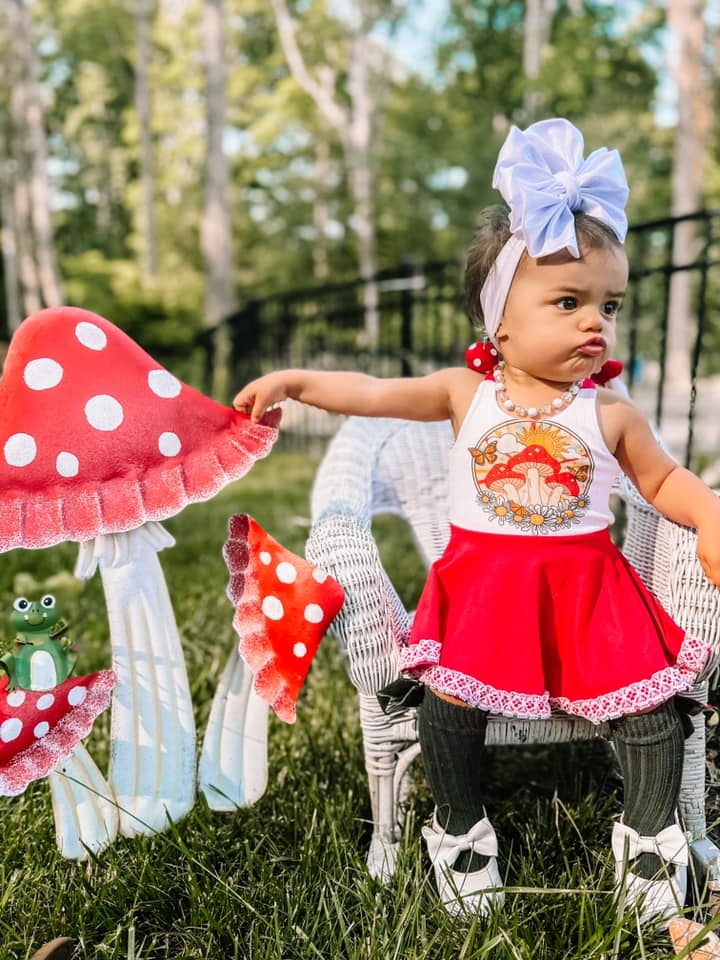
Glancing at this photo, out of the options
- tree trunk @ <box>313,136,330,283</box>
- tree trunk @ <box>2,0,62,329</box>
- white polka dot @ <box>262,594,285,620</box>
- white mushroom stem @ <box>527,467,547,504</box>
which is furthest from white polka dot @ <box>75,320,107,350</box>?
tree trunk @ <box>313,136,330,283</box>

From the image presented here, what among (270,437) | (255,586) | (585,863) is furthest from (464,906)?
(270,437)

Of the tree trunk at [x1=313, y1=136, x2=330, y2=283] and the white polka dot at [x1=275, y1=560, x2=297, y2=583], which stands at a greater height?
the tree trunk at [x1=313, y1=136, x2=330, y2=283]

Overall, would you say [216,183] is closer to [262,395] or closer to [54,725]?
[262,395]

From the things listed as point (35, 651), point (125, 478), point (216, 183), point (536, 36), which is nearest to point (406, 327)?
point (125, 478)

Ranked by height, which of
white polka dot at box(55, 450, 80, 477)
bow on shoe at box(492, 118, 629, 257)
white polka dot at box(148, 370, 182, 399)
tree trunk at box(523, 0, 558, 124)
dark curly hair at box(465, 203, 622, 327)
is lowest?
white polka dot at box(55, 450, 80, 477)

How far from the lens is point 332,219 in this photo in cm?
2528

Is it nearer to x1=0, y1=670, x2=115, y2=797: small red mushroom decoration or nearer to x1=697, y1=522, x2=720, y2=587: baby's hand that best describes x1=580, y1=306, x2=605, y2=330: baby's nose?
x1=697, y1=522, x2=720, y2=587: baby's hand

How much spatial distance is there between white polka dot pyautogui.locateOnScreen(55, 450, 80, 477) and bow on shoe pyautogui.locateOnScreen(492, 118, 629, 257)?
2.83 ft

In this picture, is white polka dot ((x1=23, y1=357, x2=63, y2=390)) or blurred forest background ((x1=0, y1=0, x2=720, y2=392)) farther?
blurred forest background ((x1=0, y1=0, x2=720, y2=392))

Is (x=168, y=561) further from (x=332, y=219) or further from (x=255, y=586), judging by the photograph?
(x=332, y=219)

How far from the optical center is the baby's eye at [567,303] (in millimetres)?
1480

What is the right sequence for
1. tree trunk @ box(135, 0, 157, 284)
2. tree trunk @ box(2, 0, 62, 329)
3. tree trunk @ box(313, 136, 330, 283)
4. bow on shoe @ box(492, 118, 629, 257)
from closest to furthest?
bow on shoe @ box(492, 118, 629, 257) < tree trunk @ box(2, 0, 62, 329) < tree trunk @ box(135, 0, 157, 284) < tree trunk @ box(313, 136, 330, 283)

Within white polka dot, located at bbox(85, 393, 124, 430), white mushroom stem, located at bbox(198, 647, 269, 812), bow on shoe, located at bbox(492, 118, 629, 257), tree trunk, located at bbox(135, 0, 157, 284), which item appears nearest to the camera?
bow on shoe, located at bbox(492, 118, 629, 257)

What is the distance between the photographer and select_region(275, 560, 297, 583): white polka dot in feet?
5.28
